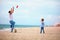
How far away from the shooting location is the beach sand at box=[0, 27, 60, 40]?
6.50 feet

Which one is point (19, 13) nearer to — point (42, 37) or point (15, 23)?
point (15, 23)

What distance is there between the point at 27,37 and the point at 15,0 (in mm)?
Answer: 482

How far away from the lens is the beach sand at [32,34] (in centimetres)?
198

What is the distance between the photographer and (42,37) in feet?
6.52

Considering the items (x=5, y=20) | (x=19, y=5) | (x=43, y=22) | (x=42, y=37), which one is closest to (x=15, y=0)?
(x=19, y=5)

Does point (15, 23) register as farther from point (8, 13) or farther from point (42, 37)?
point (42, 37)

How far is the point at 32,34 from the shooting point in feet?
6.59

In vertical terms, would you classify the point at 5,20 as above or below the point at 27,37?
above

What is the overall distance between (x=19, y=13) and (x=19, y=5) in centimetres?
10

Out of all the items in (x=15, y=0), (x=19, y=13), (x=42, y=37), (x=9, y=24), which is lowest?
(x=42, y=37)

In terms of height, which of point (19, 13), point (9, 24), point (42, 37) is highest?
point (19, 13)

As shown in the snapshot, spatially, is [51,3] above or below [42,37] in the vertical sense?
above

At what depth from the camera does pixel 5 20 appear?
205 cm

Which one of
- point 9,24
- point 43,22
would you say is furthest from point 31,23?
point 9,24
